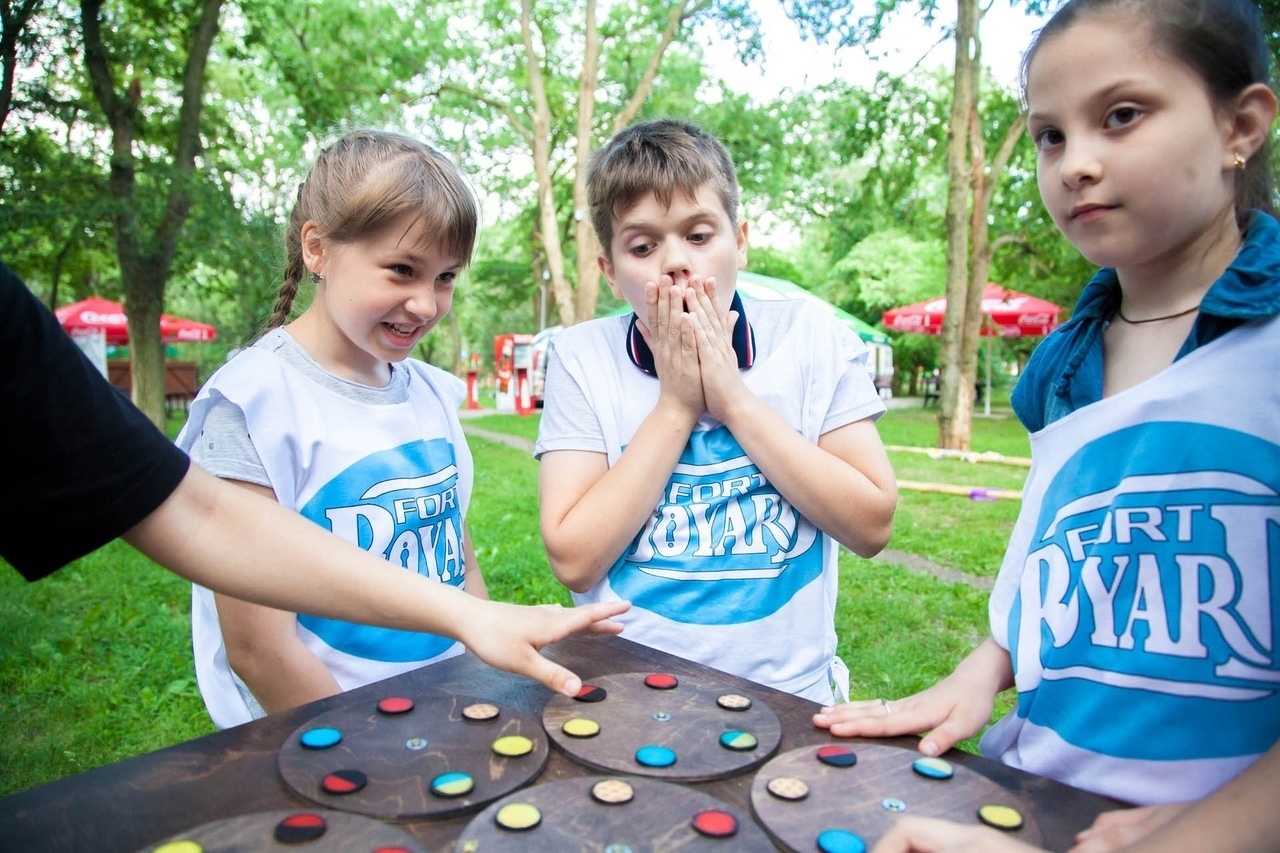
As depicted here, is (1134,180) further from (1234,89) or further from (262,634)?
(262,634)

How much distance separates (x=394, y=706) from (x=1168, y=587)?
947 mm

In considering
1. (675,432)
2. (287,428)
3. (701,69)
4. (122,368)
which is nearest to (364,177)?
(287,428)

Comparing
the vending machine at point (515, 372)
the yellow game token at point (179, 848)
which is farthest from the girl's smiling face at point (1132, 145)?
the vending machine at point (515, 372)

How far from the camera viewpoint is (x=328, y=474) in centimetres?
158

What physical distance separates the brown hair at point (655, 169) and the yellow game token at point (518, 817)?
1.14 m

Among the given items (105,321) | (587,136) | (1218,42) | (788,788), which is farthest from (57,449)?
(105,321)

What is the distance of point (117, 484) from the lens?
0.99m

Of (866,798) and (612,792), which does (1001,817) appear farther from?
(612,792)

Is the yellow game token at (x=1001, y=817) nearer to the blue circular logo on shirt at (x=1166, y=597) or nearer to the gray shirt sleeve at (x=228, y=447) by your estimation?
the blue circular logo on shirt at (x=1166, y=597)

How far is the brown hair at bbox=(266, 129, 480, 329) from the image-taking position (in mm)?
1679

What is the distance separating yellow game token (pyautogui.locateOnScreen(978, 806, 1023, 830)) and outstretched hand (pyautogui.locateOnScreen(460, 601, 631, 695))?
0.50 meters

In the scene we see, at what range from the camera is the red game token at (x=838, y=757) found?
3.35 ft

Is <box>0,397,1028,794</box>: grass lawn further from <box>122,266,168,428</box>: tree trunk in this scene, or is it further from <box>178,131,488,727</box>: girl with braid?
<box>122,266,168,428</box>: tree trunk

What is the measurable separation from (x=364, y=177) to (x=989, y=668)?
1386 millimetres
